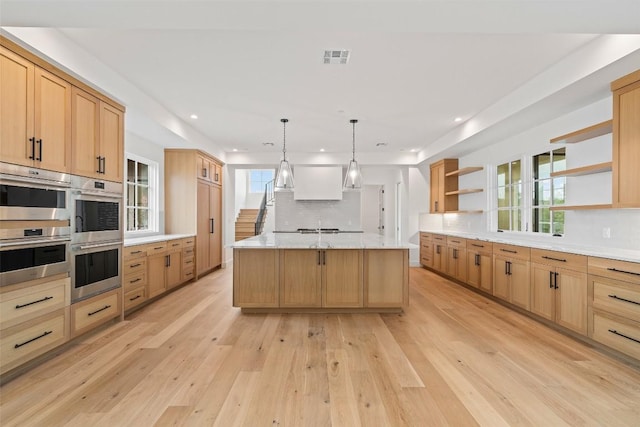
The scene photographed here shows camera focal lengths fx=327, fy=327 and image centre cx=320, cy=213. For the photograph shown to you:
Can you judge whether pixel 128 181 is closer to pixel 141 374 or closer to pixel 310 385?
pixel 141 374

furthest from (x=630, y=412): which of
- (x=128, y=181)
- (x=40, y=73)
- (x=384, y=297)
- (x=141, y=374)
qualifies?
(x=128, y=181)

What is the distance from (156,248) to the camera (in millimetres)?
4609

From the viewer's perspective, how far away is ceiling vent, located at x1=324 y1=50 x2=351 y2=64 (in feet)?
9.74

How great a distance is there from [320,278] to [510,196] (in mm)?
3551

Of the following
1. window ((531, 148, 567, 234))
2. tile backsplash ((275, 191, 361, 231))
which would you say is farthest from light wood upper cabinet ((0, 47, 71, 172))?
tile backsplash ((275, 191, 361, 231))

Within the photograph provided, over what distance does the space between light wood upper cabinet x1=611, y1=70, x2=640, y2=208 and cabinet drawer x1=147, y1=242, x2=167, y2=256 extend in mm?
5206

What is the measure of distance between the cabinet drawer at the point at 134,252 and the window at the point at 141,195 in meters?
1.05

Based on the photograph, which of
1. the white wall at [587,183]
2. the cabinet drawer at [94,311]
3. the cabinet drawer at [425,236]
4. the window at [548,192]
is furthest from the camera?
the cabinet drawer at [425,236]

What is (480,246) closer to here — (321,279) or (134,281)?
(321,279)

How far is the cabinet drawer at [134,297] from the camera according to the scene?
3.85 m

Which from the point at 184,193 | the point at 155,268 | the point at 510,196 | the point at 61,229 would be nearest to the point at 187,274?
the point at 155,268

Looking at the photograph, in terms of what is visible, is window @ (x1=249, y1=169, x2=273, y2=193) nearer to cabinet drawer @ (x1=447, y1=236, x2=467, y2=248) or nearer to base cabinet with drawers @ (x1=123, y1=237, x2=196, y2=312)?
base cabinet with drawers @ (x1=123, y1=237, x2=196, y2=312)

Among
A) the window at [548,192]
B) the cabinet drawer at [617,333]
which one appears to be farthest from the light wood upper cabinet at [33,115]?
the window at [548,192]

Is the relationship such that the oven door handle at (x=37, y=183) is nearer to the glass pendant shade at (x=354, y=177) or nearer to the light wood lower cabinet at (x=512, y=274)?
the glass pendant shade at (x=354, y=177)
